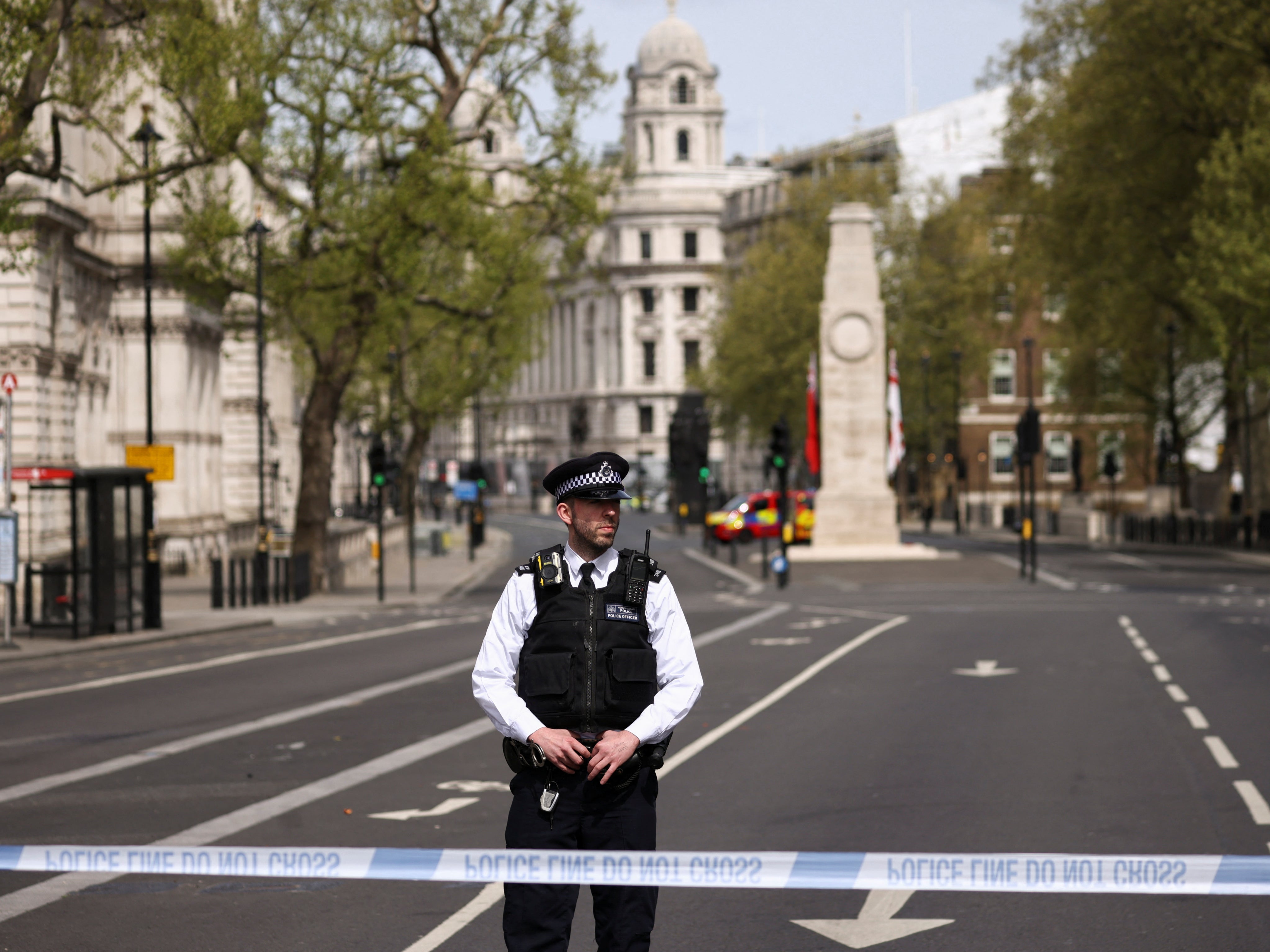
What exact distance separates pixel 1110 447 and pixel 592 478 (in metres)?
78.2

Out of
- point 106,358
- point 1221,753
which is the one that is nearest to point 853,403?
point 106,358

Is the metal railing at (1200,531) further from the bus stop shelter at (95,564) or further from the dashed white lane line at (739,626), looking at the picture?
the bus stop shelter at (95,564)

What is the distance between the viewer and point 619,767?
215 inches

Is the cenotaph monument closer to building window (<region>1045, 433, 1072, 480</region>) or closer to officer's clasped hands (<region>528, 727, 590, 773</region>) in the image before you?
officer's clasped hands (<region>528, 727, 590, 773</region>)

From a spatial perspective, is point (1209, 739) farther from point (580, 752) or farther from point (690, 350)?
point (690, 350)

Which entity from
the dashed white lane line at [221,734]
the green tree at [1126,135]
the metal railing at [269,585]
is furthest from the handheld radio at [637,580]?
the green tree at [1126,135]

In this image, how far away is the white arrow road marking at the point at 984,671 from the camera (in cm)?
1925

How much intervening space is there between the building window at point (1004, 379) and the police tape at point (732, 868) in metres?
94.2

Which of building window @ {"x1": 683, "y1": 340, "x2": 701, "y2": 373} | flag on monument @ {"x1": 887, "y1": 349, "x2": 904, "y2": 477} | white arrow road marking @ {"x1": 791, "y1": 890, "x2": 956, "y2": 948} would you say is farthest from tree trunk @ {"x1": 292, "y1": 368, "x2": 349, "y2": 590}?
building window @ {"x1": 683, "y1": 340, "x2": 701, "y2": 373}

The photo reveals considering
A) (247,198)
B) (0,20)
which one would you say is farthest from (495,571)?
(0,20)

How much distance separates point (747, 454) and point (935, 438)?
54176 mm

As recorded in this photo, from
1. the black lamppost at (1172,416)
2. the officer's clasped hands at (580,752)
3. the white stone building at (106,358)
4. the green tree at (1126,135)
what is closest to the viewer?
the officer's clasped hands at (580,752)

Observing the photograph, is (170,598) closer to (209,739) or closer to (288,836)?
(209,739)

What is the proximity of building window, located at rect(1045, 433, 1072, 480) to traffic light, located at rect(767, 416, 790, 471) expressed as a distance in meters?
61.3
